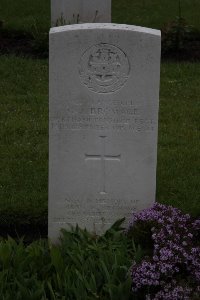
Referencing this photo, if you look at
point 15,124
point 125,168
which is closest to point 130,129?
point 125,168

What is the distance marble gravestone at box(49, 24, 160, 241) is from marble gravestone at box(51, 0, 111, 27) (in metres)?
5.99

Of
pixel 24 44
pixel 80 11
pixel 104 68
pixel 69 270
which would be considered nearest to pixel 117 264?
pixel 69 270

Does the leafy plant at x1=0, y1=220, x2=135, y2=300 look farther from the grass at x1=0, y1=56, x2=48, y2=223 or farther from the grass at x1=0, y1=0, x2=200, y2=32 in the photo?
the grass at x1=0, y1=0, x2=200, y2=32

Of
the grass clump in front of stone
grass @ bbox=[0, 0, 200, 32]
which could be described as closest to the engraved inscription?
the grass clump in front of stone

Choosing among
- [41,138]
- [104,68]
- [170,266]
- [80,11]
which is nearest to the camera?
[170,266]

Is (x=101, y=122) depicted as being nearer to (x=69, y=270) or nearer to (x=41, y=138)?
(x=69, y=270)

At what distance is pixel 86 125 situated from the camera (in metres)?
5.45

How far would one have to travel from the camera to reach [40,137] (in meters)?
8.01

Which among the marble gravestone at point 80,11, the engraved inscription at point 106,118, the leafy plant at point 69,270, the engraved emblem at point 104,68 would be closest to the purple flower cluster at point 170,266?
the leafy plant at point 69,270

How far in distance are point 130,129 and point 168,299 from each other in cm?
133

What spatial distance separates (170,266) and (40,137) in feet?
11.5

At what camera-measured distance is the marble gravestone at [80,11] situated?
36.9ft

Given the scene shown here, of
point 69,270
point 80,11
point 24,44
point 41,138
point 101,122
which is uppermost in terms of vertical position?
point 80,11

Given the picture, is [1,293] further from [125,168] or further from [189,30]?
[189,30]
